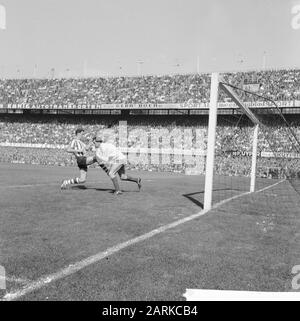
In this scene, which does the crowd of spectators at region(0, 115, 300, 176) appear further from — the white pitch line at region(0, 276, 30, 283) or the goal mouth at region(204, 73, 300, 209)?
the white pitch line at region(0, 276, 30, 283)

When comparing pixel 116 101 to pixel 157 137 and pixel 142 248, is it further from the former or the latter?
pixel 142 248

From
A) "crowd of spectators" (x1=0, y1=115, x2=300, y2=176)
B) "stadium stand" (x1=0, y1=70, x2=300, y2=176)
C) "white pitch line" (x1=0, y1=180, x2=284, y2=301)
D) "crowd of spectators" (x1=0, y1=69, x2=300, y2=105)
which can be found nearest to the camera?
"white pitch line" (x1=0, y1=180, x2=284, y2=301)

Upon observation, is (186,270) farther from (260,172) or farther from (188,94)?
(188,94)

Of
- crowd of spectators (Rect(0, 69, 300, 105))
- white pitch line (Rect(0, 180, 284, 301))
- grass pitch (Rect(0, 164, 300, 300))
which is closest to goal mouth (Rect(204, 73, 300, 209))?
crowd of spectators (Rect(0, 69, 300, 105))

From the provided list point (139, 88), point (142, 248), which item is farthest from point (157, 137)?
point (142, 248)

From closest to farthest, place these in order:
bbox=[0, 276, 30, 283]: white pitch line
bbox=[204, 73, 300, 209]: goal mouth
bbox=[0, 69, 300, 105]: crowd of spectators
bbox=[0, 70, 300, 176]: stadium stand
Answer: bbox=[0, 276, 30, 283]: white pitch line, bbox=[204, 73, 300, 209]: goal mouth, bbox=[0, 70, 300, 176]: stadium stand, bbox=[0, 69, 300, 105]: crowd of spectators

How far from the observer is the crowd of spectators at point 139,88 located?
33.1 metres

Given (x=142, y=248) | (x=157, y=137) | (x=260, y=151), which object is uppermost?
(x=157, y=137)

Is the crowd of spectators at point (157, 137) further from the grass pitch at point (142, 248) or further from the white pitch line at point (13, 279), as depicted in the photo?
the white pitch line at point (13, 279)

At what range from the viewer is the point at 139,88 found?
39312 mm

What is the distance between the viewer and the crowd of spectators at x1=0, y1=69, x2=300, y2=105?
33.1 meters

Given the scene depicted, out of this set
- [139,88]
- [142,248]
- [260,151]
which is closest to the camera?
[142,248]

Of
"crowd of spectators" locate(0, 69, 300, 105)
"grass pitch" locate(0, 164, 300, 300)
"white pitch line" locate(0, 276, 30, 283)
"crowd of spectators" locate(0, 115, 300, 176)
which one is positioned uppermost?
"crowd of spectators" locate(0, 69, 300, 105)

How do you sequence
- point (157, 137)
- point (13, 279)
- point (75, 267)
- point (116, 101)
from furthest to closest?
point (116, 101) < point (157, 137) < point (75, 267) < point (13, 279)
